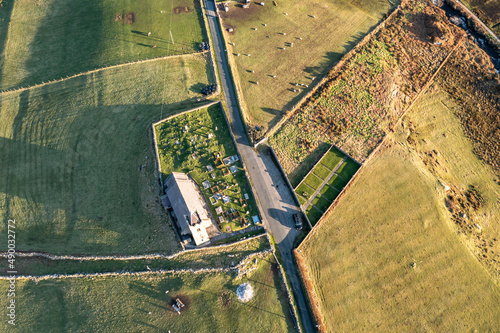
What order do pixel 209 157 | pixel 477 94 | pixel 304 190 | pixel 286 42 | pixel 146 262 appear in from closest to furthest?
pixel 146 262, pixel 304 190, pixel 209 157, pixel 477 94, pixel 286 42

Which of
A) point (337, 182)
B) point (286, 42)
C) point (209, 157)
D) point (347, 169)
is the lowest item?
point (209, 157)

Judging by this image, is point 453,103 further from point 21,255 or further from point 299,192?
point 21,255

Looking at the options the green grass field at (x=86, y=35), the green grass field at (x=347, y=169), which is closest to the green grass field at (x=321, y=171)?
the green grass field at (x=347, y=169)

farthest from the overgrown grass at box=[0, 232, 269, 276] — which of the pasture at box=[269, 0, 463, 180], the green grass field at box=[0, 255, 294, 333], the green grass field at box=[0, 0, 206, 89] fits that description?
the green grass field at box=[0, 0, 206, 89]

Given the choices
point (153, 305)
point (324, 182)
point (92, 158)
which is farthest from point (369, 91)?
point (92, 158)

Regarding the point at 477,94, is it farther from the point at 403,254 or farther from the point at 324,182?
the point at 324,182

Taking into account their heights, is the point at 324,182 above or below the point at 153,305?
above

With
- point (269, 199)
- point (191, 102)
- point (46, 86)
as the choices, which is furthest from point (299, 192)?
point (46, 86)
